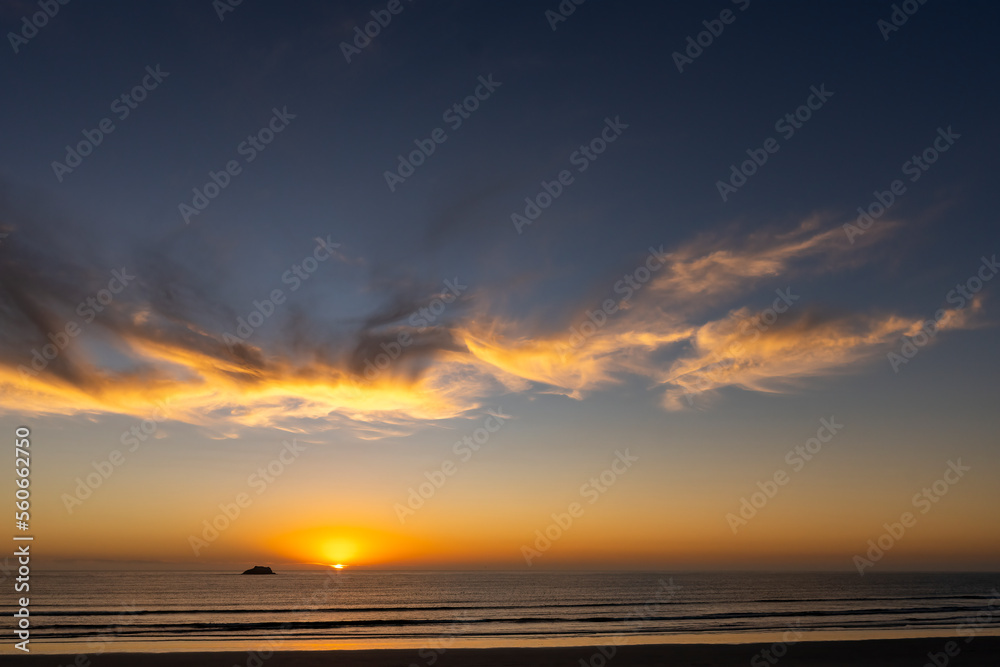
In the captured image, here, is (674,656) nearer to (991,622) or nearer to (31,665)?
(31,665)

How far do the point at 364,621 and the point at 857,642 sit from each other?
32.7 m

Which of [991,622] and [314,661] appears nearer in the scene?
[314,661]

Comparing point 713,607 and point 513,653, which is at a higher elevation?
point 713,607

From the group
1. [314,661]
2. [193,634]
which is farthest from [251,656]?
[193,634]

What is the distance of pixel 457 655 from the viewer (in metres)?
25.5

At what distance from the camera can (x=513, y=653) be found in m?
26.3

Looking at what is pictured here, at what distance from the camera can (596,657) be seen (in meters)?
25.2

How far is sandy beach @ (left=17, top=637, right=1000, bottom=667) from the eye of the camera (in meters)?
23.8

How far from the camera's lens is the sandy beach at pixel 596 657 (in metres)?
23.8

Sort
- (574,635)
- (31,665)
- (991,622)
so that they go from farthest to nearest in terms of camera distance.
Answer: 1. (991,622)
2. (574,635)
3. (31,665)

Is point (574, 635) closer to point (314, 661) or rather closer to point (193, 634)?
point (314, 661)

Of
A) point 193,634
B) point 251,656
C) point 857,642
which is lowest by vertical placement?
point 857,642


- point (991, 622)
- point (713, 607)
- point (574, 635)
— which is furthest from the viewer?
point (713, 607)

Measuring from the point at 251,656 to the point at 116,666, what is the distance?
477cm
